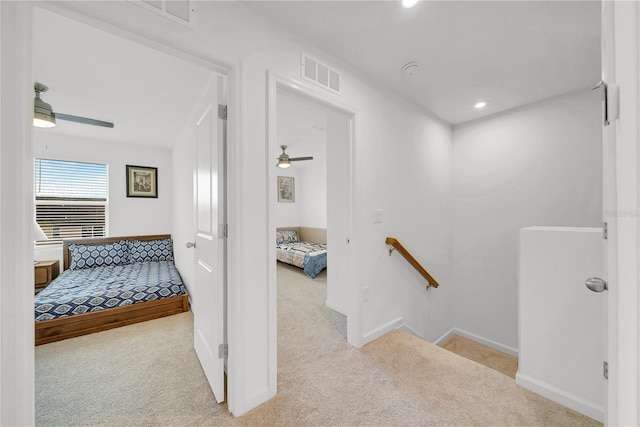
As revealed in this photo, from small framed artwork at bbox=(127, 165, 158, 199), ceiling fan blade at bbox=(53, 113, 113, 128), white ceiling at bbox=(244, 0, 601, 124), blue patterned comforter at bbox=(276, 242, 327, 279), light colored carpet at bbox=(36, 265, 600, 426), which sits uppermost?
white ceiling at bbox=(244, 0, 601, 124)

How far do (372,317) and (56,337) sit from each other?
3.09 m

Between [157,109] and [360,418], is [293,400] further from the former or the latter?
[157,109]

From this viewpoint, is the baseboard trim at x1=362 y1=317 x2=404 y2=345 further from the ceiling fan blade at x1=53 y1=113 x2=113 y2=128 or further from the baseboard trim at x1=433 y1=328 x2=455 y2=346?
the ceiling fan blade at x1=53 y1=113 x2=113 y2=128

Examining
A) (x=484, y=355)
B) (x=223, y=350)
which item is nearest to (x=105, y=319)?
(x=223, y=350)

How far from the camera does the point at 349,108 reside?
201 cm

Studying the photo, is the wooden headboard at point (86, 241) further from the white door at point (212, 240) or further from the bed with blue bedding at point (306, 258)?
the white door at point (212, 240)

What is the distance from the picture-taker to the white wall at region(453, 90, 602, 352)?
2.49 meters

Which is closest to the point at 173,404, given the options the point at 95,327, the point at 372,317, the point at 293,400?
the point at 293,400

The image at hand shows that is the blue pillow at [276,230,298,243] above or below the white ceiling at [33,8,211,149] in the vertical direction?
below

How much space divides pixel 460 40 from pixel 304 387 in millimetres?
2694

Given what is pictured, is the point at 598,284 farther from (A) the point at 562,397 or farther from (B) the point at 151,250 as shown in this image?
(B) the point at 151,250

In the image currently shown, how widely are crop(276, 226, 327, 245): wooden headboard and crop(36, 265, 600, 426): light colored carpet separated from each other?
3.75 metres

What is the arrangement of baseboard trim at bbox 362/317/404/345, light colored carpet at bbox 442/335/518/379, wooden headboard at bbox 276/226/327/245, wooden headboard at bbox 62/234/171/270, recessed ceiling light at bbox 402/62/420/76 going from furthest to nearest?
1. wooden headboard at bbox 276/226/327/245
2. wooden headboard at bbox 62/234/171/270
3. light colored carpet at bbox 442/335/518/379
4. baseboard trim at bbox 362/317/404/345
5. recessed ceiling light at bbox 402/62/420/76

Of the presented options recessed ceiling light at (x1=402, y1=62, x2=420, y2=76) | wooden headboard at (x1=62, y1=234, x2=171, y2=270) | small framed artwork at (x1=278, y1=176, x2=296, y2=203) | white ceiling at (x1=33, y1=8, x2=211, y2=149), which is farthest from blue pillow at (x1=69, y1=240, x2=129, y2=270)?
recessed ceiling light at (x1=402, y1=62, x2=420, y2=76)
